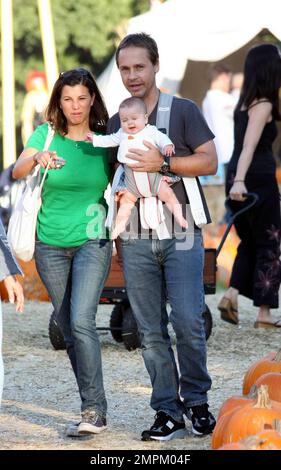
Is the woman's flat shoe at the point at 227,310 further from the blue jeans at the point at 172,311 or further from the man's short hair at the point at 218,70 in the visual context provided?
the man's short hair at the point at 218,70

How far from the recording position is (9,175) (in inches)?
574

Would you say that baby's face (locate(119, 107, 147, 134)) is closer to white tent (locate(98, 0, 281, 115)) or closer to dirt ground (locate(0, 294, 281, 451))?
dirt ground (locate(0, 294, 281, 451))

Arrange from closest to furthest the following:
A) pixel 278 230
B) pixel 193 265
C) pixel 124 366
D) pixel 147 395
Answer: pixel 193 265, pixel 147 395, pixel 124 366, pixel 278 230

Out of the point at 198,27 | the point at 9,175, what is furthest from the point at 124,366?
the point at 198,27

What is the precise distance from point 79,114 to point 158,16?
31.4ft

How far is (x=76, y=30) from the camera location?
35.7 metres

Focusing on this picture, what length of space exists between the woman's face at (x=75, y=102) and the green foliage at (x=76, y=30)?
28239mm

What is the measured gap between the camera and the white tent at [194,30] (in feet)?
50.3

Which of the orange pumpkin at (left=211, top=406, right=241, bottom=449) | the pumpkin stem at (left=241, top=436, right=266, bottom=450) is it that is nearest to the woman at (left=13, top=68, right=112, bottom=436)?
the orange pumpkin at (left=211, top=406, right=241, bottom=449)

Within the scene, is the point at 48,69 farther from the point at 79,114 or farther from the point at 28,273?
the point at 79,114

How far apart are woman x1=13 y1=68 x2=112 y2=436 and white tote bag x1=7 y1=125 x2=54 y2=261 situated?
53 millimetres

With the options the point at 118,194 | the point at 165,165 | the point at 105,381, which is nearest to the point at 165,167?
the point at 165,165

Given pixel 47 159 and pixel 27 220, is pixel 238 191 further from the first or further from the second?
pixel 47 159

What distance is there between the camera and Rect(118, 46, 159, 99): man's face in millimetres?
6332
